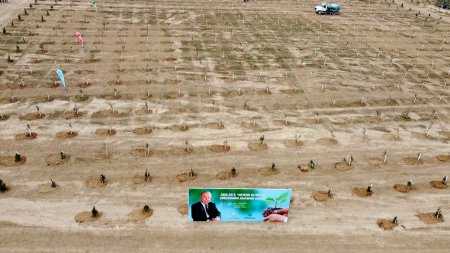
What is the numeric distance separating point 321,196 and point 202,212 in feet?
23.5

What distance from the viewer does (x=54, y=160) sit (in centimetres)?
2555

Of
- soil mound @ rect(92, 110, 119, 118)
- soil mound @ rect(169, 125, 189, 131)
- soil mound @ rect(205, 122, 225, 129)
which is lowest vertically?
soil mound @ rect(169, 125, 189, 131)

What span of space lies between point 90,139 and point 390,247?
64.9ft

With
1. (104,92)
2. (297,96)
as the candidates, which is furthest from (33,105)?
(297,96)

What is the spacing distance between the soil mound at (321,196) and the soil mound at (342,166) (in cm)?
295

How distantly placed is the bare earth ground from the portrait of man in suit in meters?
0.56

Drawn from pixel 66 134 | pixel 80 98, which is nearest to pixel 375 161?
pixel 66 134

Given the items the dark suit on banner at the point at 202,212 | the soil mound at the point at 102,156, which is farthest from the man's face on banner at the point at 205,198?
the soil mound at the point at 102,156

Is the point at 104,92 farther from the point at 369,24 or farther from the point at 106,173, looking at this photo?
the point at 369,24

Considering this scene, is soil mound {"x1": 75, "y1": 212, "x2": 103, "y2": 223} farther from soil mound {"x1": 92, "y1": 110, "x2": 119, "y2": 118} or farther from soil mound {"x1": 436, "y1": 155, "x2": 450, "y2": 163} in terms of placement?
soil mound {"x1": 436, "y1": 155, "x2": 450, "y2": 163}

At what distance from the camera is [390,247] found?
19.9 m

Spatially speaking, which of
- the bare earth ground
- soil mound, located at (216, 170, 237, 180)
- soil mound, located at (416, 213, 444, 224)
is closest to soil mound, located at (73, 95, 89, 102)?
the bare earth ground

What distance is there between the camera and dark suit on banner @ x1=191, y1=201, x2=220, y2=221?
20.1 meters

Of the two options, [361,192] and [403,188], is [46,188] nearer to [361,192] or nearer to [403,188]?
[361,192]
